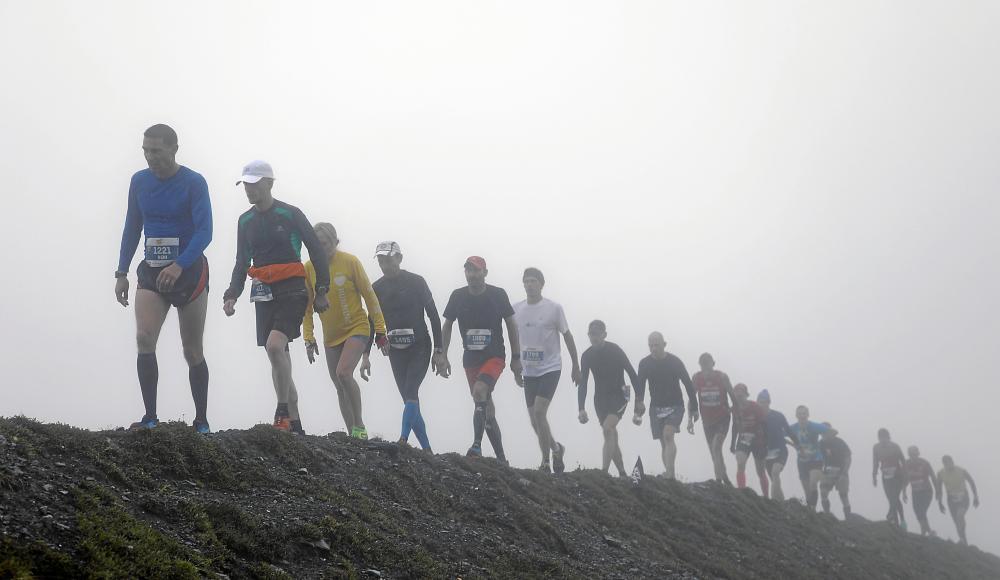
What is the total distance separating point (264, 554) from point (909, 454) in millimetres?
22907

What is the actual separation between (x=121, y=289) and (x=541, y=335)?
267 inches

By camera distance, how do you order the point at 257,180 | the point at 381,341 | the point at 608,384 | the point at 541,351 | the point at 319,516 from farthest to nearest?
the point at 608,384
the point at 541,351
the point at 381,341
the point at 257,180
the point at 319,516

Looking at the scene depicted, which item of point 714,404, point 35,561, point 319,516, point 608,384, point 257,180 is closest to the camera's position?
point 35,561

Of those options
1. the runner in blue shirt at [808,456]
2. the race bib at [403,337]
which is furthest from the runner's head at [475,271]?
the runner in blue shirt at [808,456]

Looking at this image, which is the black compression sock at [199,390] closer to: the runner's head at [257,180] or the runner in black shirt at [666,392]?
the runner's head at [257,180]

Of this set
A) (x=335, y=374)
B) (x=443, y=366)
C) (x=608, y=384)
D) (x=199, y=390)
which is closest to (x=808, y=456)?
(x=608, y=384)

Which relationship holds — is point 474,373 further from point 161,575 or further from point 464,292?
point 161,575

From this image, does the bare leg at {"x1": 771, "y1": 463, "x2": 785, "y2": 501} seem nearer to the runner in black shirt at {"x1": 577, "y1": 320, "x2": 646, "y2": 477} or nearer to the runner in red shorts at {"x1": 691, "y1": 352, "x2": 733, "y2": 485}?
the runner in red shorts at {"x1": 691, "y1": 352, "x2": 733, "y2": 485}

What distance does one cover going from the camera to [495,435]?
43.7 feet

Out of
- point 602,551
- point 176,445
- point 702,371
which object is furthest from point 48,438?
point 702,371

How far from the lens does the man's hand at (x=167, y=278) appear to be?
8.36m

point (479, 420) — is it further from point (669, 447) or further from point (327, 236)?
point (669, 447)

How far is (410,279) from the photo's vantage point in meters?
12.2

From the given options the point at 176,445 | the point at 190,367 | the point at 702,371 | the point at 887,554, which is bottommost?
the point at 887,554
